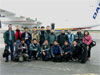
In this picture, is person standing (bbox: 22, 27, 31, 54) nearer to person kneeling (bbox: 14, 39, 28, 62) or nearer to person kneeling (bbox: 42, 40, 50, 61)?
person kneeling (bbox: 14, 39, 28, 62)

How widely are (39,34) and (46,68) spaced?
2.53 meters

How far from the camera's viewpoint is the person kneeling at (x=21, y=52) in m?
6.87

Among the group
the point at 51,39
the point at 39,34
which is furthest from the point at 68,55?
the point at 39,34

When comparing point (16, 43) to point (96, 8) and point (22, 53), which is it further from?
point (96, 8)

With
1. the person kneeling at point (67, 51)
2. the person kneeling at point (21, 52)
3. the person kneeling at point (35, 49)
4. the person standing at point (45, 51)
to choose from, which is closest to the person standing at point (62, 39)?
the person kneeling at point (67, 51)

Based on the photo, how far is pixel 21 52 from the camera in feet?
23.1

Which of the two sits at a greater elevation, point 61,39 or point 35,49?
point 61,39

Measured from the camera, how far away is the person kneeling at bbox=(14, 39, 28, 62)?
6872 mm

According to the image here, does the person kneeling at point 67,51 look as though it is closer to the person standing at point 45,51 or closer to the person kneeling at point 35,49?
the person standing at point 45,51

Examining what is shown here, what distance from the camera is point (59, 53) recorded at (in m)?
7.09

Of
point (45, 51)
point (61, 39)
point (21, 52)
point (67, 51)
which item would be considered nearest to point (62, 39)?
point (61, 39)

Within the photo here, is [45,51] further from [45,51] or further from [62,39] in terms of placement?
[62,39]

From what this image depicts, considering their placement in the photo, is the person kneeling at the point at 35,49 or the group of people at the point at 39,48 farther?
the person kneeling at the point at 35,49

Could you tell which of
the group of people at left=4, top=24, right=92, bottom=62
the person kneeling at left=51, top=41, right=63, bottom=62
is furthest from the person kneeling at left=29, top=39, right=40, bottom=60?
the person kneeling at left=51, top=41, right=63, bottom=62
